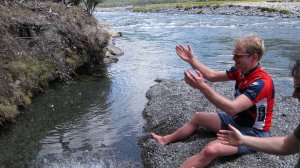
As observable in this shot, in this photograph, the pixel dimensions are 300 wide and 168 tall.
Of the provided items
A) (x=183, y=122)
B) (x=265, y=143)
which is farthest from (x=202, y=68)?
(x=183, y=122)

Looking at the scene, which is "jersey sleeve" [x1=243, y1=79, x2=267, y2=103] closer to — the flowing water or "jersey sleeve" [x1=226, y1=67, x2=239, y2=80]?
"jersey sleeve" [x1=226, y1=67, x2=239, y2=80]

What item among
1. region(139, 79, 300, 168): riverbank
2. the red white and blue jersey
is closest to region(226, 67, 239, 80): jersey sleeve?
the red white and blue jersey

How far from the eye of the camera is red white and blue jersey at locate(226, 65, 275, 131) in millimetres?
6176

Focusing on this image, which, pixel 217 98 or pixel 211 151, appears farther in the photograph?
pixel 211 151

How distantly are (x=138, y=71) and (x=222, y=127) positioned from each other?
13717 millimetres

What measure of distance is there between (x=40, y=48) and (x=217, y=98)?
12.9 m

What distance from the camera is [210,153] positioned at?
683cm

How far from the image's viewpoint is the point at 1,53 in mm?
13852

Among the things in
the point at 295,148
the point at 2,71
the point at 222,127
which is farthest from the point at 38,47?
the point at 295,148

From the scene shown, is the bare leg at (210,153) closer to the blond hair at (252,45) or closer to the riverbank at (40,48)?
the blond hair at (252,45)

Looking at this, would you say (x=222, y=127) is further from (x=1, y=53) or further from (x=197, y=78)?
(x=1, y=53)

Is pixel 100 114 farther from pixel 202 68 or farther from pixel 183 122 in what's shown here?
pixel 202 68

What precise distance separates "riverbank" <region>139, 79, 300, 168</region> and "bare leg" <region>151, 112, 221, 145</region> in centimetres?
14

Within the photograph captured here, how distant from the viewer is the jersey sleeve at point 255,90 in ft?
20.0
